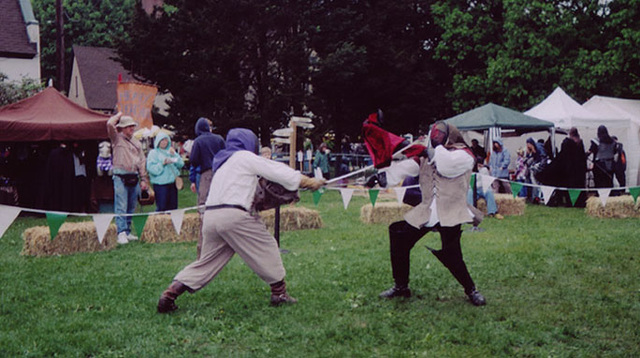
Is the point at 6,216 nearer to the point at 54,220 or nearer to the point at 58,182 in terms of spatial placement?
the point at 54,220

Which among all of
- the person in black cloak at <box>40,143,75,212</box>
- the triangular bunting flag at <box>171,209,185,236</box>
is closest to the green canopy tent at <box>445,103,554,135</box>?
the person in black cloak at <box>40,143,75,212</box>

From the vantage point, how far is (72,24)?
53031 mm

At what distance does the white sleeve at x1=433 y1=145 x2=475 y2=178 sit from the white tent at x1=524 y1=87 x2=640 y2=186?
545 inches

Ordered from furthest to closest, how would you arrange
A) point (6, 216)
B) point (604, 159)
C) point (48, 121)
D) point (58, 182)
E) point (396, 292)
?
point (604, 159) → point (48, 121) → point (58, 182) → point (396, 292) → point (6, 216)

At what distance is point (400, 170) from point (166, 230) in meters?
5.76

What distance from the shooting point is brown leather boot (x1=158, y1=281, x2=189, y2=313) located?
577 centimetres

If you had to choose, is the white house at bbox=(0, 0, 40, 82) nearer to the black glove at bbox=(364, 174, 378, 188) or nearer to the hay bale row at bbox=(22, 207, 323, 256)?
the hay bale row at bbox=(22, 207, 323, 256)

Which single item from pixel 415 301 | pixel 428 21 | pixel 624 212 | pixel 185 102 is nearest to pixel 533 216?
pixel 624 212

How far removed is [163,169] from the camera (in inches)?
422

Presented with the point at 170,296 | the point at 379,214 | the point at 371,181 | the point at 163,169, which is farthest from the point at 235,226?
the point at 379,214

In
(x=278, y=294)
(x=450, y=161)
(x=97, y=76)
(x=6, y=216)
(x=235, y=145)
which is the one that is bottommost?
(x=278, y=294)

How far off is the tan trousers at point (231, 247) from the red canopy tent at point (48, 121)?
9.68 meters

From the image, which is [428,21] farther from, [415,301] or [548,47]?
[415,301]

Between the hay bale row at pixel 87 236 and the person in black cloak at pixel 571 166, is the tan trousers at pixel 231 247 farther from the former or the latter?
the person in black cloak at pixel 571 166
